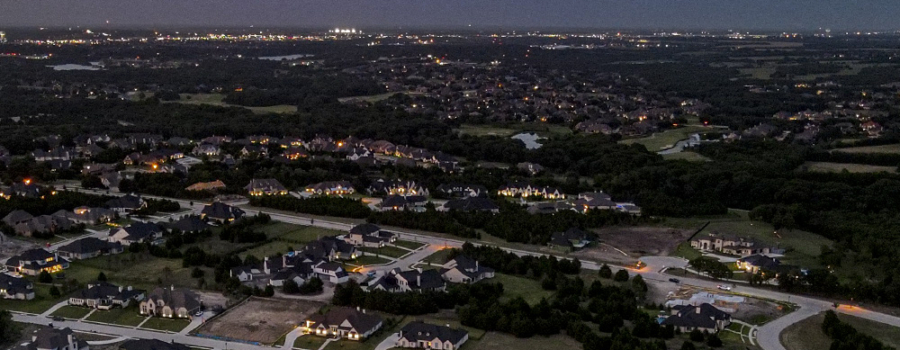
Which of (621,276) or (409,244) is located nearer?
(621,276)

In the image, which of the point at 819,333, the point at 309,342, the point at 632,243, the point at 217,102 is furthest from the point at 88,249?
the point at 217,102

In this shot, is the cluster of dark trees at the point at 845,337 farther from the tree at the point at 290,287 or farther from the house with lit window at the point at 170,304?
the house with lit window at the point at 170,304

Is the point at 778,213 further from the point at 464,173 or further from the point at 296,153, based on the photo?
the point at 296,153

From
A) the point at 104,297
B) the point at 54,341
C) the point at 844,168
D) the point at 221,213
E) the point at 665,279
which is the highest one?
the point at 54,341

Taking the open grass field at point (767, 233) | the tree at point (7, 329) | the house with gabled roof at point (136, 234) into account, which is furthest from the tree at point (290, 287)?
the open grass field at point (767, 233)

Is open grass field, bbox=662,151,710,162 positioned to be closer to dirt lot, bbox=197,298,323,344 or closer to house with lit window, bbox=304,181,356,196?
house with lit window, bbox=304,181,356,196

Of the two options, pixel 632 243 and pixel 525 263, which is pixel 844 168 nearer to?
pixel 632 243
